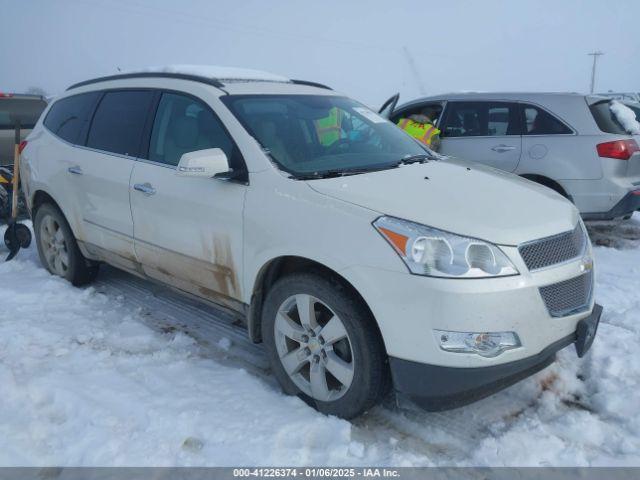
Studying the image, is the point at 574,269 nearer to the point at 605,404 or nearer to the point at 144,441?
the point at 605,404

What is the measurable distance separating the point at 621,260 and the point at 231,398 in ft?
14.3

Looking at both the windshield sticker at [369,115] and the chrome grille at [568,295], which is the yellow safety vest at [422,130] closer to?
the windshield sticker at [369,115]

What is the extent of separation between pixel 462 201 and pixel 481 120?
13.4ft

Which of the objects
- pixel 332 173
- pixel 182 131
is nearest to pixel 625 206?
pixel 332 173

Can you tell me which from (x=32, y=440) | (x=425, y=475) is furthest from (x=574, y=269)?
(x=32, y=440)

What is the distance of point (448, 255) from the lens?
7.69 feet

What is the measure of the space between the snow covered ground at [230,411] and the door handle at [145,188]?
1.03m

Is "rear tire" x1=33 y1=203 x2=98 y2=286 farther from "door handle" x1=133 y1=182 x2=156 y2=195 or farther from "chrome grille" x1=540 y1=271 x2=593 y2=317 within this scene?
"chrome grille" x1=540 y1=271 x2=593 y2=317

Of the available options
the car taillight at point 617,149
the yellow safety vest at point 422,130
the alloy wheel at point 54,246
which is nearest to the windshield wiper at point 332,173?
the alloy wheel at point 54,246

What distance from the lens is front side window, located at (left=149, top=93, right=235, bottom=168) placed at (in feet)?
10.7

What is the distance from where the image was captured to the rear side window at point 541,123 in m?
5.80

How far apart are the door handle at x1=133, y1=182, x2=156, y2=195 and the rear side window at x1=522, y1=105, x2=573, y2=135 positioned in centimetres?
437

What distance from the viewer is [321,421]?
2729 millimetres

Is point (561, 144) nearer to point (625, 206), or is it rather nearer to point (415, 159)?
point (625, 206)
